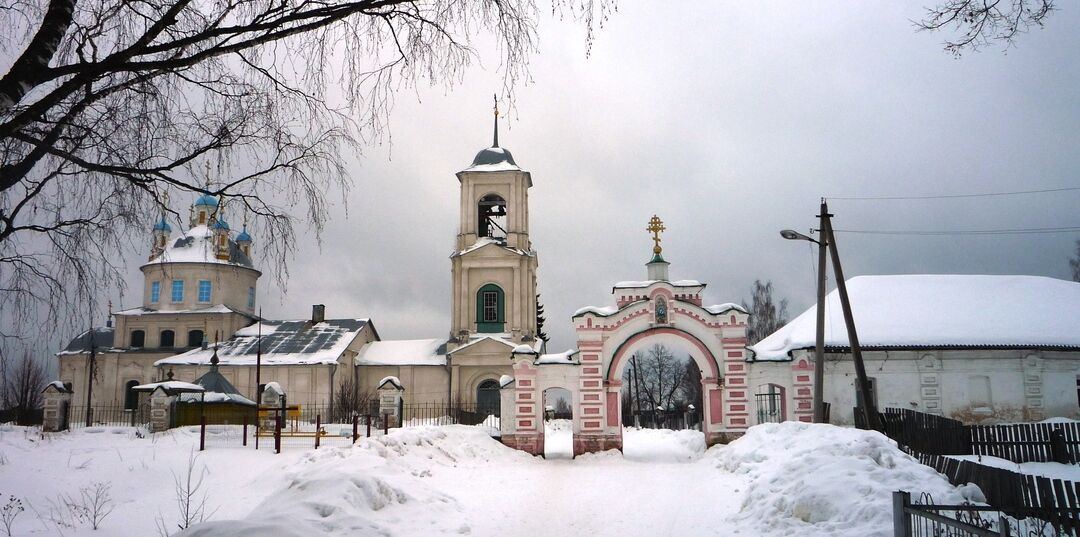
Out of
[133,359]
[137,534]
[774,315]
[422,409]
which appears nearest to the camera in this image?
[137,534]

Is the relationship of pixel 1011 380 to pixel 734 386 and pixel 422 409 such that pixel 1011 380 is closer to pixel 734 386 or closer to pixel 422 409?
pixel 734 386

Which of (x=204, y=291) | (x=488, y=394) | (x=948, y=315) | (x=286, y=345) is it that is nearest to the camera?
(x=948, y=315)

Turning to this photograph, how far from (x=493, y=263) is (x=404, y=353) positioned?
8346 millimetres

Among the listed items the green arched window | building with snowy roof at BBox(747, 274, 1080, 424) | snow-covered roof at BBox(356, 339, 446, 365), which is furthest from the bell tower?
building with snowy roof at BBox(747, 274, 1080, 424)

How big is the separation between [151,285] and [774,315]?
40821mm

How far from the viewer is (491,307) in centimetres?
4184

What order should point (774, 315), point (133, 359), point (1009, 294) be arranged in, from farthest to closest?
1. point (774, 315)
2. point (133, 359)
3. point (1009, 294)

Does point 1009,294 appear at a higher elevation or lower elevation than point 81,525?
higher

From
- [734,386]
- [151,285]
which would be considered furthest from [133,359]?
[734,386]

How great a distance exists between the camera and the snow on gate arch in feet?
77.5

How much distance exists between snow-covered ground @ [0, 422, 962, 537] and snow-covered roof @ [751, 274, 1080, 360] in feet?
29.3

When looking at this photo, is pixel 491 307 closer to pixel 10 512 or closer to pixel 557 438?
pixel 557 438

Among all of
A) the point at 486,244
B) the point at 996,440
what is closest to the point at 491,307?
the point at 486,244

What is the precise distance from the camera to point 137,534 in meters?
10.6
